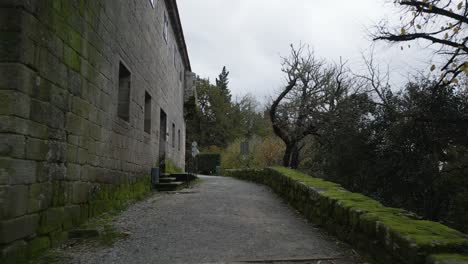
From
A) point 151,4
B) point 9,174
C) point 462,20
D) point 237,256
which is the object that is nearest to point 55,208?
point 9,174

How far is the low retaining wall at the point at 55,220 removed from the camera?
344 centimetres

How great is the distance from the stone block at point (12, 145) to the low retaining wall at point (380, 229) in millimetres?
3546

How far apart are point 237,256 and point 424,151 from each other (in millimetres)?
7049

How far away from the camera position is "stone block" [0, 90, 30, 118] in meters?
3.43

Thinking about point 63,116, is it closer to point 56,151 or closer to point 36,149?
point 56,151

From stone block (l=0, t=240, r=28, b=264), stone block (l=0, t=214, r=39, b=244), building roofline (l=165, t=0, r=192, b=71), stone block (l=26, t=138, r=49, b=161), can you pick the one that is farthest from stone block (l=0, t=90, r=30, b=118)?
building roofline (l=165, t=0, r=192, b=71)

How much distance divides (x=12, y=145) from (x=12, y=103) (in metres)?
0.39

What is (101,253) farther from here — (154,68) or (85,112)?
(154,68)

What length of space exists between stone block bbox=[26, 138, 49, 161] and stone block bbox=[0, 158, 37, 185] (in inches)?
2.9

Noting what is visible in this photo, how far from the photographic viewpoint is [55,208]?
441cm

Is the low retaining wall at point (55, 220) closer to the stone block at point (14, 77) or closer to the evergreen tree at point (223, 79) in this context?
the stone block at point (14, 77)

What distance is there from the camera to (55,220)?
4.39m

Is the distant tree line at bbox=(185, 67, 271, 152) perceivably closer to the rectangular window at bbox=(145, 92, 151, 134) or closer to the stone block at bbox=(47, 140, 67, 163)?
the rectangular window at bbox=(145, 92, 151, 134)

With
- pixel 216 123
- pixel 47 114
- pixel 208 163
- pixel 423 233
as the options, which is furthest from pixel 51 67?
pixel 216 123
